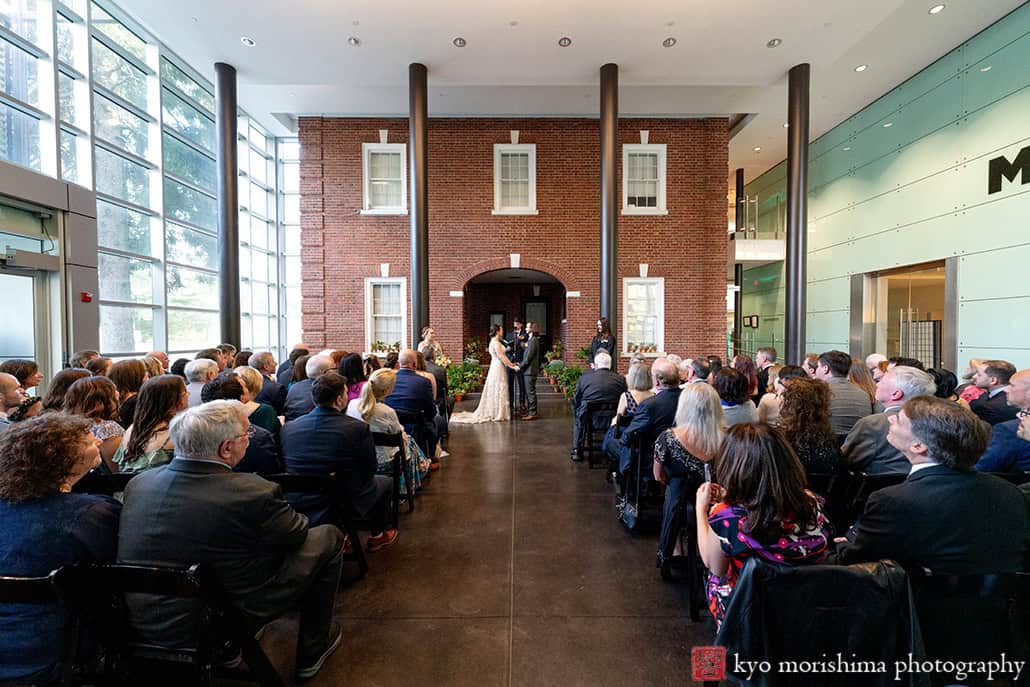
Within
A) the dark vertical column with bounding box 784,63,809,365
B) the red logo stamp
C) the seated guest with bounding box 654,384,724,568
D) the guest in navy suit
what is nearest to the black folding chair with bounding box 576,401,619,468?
the guest in navy suit

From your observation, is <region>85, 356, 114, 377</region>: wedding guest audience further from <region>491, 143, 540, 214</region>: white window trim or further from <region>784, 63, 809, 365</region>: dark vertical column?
<region>784, 63, 809, 365</region>: dark vertical column

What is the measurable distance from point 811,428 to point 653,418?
103 centimetres

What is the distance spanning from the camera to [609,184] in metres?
8.52

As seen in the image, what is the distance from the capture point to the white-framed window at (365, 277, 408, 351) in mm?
11109

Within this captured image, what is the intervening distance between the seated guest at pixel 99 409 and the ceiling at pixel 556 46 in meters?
6.42

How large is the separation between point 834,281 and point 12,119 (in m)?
15.9

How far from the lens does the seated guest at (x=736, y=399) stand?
3107 mm

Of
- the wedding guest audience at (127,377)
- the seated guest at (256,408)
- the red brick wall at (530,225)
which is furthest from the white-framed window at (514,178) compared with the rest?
the wedding guest audience at (127,377)

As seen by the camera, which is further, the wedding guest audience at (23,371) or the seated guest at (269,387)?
the seated guest at (269,387)

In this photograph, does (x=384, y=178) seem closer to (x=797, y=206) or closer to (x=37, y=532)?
(x=797, y=206)

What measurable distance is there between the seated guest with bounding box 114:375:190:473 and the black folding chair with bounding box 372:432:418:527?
126 cm

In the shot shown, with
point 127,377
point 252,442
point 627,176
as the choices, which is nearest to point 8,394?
point 127,377

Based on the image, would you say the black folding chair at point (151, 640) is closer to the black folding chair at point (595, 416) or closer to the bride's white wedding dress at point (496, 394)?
the black folding chair at point (595, 416)

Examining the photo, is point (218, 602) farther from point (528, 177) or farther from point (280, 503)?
point (528, 177)
